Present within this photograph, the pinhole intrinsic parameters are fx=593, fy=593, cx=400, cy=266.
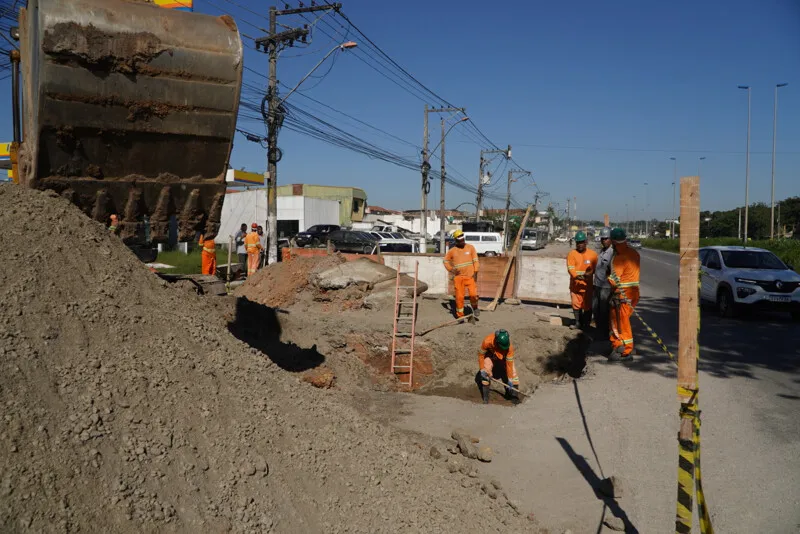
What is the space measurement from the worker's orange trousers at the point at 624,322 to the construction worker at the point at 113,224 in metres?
5.74

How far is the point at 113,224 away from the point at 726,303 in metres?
11.7

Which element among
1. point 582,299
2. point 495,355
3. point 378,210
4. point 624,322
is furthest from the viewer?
point 378,210

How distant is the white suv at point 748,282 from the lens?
11.6 meters

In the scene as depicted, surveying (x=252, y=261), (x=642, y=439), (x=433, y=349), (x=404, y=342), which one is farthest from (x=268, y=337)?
(x=252, y=261)

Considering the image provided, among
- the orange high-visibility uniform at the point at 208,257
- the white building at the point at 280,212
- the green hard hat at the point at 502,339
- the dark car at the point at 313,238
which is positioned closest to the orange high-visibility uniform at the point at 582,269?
the green hard hat at the point at 502,339

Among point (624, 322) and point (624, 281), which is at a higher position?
point (624, 281)

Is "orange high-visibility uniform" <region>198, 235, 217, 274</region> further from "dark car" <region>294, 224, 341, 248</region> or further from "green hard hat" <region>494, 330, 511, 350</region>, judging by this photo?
"dark car" <region>294, 224, 341, 248</region>

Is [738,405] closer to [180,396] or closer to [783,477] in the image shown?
[783,477]

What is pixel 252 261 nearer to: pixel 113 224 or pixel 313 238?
pixel 113 224

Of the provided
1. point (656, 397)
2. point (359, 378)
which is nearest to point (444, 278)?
point (359, 378)

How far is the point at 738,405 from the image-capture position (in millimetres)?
6156

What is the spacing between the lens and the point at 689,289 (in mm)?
3232

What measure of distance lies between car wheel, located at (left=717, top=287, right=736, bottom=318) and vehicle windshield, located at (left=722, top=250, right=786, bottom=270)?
2.41ft

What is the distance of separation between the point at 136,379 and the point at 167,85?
2466 millimetres
